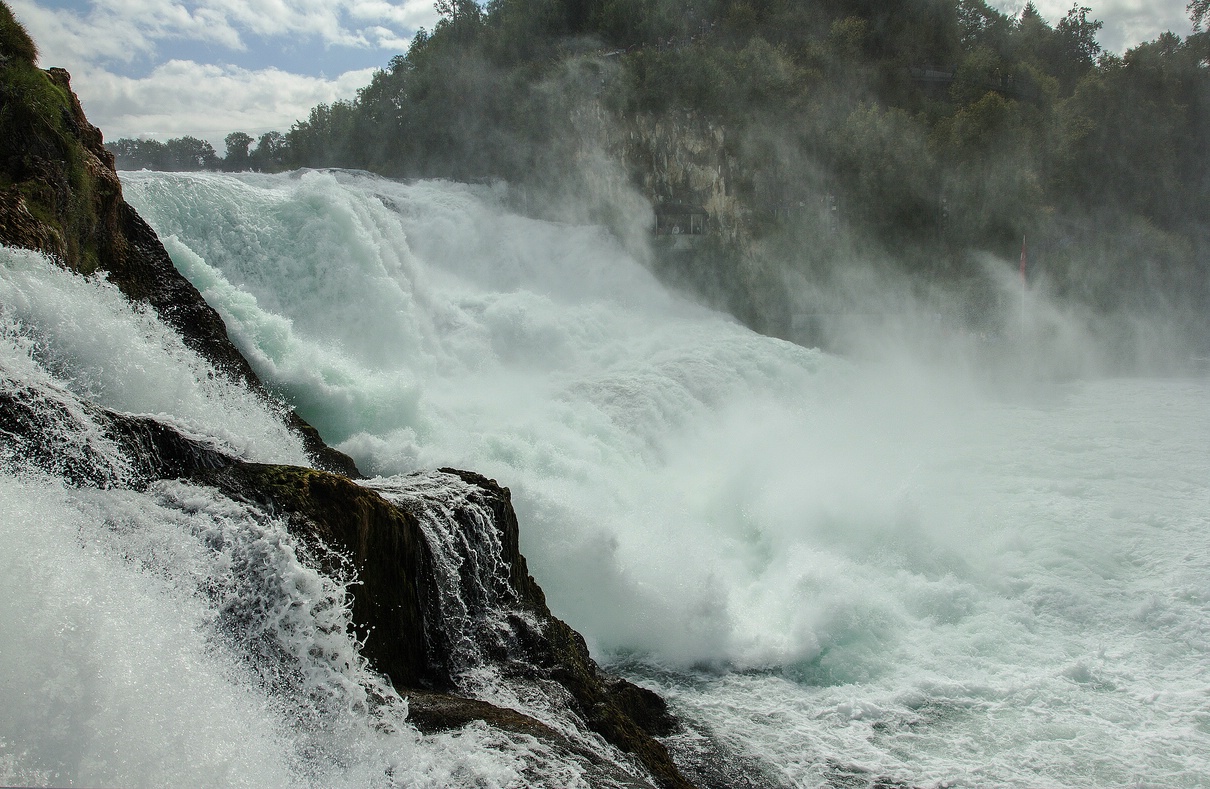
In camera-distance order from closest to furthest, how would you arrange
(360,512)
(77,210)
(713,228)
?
1. (360,512)
2. (77,210)
3. (713,228)

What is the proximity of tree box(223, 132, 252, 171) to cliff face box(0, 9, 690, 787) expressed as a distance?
37.2 meters

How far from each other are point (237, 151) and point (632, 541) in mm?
40105

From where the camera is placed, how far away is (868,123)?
20750 millimetres

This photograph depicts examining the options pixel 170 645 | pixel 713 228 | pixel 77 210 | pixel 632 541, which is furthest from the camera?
pixel 713 228

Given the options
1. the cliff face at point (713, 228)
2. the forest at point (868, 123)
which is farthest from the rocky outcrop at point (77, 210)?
the forest at point (868, 123)

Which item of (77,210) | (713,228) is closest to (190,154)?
(713,228)

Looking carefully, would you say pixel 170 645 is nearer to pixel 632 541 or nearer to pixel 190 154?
pixel 632 541

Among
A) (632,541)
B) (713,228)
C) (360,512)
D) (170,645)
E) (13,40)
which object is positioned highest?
(13,40)

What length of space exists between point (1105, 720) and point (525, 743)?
497 cm

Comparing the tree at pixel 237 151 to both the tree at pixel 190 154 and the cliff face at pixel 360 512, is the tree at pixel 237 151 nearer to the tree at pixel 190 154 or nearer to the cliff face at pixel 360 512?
the tree at pixel 190 154

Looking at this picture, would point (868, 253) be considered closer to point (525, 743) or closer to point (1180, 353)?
point (1180, 353)

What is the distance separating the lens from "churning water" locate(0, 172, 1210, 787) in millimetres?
3229

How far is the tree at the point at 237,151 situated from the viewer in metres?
41.6

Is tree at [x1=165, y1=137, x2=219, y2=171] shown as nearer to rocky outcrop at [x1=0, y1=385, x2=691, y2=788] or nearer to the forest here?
the forest
